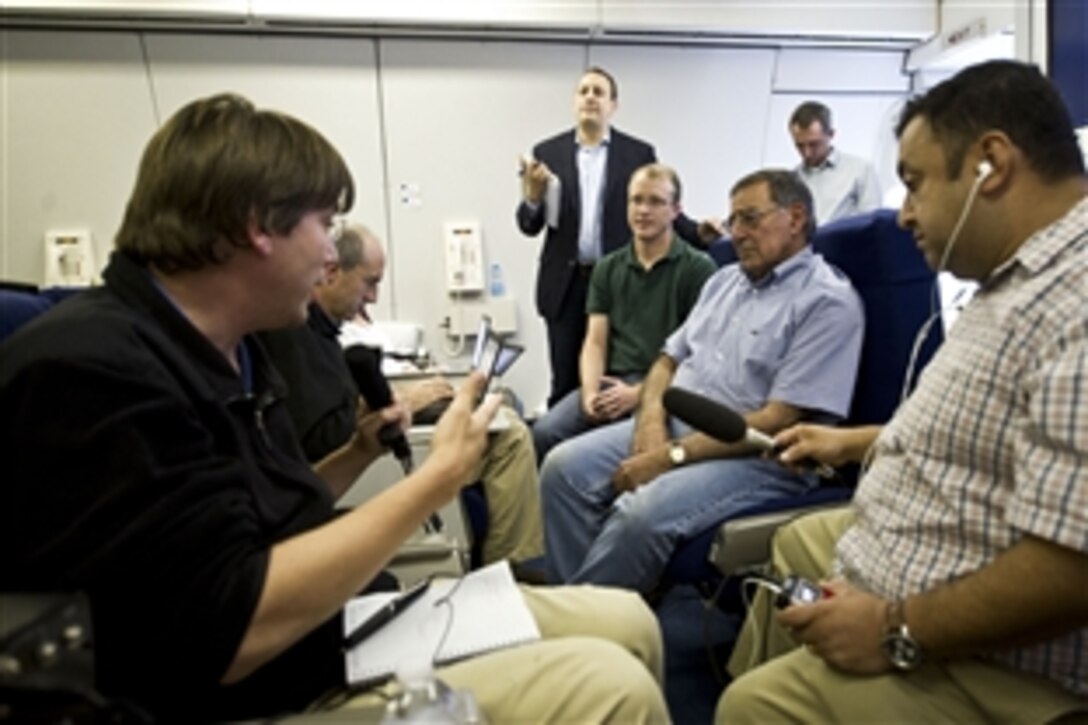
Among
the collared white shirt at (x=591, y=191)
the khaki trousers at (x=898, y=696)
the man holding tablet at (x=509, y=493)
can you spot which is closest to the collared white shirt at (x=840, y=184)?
the collared white shirt at (x=591, y=191)

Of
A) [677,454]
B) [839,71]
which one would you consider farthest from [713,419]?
[839,71]

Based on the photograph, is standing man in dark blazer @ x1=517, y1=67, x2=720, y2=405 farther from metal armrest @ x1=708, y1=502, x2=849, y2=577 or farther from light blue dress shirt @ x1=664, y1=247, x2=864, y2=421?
metal armrest @ x1=708, y1=502, x2=849, y2=577

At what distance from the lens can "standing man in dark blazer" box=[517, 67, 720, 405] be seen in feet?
9.78

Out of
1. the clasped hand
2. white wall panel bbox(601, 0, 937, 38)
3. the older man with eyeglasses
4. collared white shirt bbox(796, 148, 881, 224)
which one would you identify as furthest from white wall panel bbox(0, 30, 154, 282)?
collared white shirt bbox(796, 148, 881, 224)

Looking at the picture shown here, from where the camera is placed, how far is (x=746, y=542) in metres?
1.37

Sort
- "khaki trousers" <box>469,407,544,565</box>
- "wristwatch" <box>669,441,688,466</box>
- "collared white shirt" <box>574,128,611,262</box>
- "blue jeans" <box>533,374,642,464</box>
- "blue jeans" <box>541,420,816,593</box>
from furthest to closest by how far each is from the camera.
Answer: "collared white shirt" <box>574,128,611,262</box> < "blue jeans" <box>533,374,642,464</box> < "khaki trousers" <box>469,407,544,565</box> < "wristwatch" <box>669,441,688,466</box> < "blue jeans" <box>541,420,816,593</box>

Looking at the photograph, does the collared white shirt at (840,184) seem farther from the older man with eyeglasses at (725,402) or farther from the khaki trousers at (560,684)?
the khaki trousers at (560,684)

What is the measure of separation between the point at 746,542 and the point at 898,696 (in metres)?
0.50

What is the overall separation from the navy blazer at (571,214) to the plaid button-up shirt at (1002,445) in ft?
6.96

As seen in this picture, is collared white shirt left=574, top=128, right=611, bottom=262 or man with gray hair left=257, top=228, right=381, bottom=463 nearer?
man with gray hair left=257, top=228, right=381, bottom=463

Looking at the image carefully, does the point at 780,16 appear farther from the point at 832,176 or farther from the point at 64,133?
the point at 64,133

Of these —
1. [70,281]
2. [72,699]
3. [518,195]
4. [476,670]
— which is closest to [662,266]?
[518,195]

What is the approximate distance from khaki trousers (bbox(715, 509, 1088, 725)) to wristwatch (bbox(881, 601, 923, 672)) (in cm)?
2

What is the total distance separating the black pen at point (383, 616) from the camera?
913 millimetres
